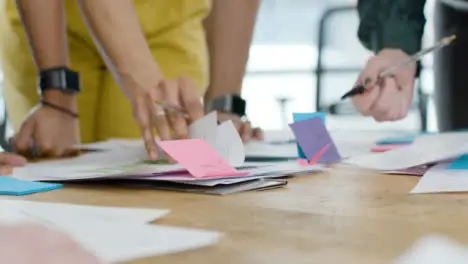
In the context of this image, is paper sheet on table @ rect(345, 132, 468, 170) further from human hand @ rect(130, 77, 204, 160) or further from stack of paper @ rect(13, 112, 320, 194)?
human hand @ rect(130, 77, 204, 160)

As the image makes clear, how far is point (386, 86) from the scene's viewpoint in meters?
1.01

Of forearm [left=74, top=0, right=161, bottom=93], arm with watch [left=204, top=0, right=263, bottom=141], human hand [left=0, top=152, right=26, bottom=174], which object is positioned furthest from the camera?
arm with watch [left=204, top=0, right=263, bottom=141]

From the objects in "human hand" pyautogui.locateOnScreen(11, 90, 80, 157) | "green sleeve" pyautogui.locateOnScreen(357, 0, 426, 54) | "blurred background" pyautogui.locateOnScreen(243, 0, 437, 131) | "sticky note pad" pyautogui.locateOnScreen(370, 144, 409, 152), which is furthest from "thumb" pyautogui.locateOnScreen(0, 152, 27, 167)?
"blurred background" pyautogui.locateOnScreen(243, 0, 437, 131)

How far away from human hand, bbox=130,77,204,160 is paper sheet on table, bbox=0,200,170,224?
1.08 ft

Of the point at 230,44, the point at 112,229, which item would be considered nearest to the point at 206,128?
the point at 112,229

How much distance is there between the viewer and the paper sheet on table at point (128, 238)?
33 cm

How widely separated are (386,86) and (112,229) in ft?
2.36

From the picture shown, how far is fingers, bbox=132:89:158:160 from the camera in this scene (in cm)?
82

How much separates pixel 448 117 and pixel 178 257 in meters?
1.12

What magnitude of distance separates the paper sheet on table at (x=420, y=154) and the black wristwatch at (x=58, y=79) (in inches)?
20.2

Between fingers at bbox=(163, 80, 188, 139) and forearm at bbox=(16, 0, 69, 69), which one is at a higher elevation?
forearm at bbox=(16, 0, 69, 69)

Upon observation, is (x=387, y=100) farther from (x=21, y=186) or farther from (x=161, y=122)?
(x=21, y=186)

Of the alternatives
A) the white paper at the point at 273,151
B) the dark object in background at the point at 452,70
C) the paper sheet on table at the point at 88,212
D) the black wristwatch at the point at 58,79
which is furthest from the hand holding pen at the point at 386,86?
the paper sheet on table at the point at 88,212

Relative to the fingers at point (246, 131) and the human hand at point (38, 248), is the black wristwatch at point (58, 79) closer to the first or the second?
the fingers at point (246, 131)
